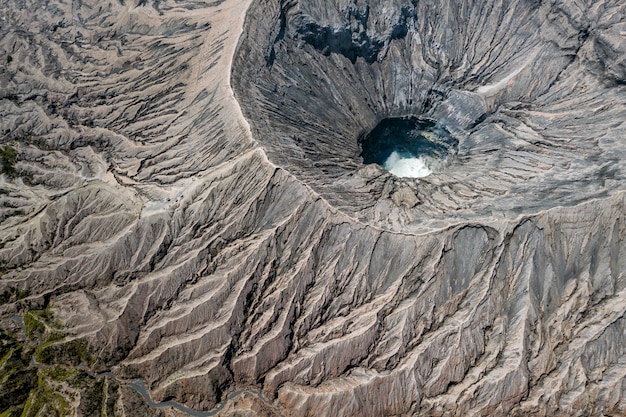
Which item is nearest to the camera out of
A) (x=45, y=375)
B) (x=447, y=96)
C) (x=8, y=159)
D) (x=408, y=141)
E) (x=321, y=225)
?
(x=45, y=375)

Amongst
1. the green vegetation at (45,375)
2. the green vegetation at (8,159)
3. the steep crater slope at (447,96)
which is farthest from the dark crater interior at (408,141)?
the green vegetation at (8,159)

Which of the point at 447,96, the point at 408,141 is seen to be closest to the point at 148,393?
the point at 408,141

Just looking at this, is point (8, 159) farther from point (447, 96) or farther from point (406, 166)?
point (447, 96)

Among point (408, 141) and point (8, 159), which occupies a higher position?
point (408, 141)

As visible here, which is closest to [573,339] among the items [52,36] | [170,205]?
[170,205]

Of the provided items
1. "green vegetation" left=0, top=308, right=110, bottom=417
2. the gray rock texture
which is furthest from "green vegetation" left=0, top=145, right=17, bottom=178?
"green vegetation" left=0, top=308, right=110, bottom=417

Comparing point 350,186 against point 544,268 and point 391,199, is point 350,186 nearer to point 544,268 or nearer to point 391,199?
point 391,199

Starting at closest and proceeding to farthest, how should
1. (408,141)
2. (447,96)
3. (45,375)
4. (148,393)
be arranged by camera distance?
(148,393), (45,375), (408,141), (447,96)
